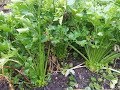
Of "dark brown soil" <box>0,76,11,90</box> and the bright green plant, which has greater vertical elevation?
the bright green plant

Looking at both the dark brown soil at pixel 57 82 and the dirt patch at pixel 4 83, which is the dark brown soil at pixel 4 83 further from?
the dark brown soil at pixel 57 82

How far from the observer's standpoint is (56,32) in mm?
2516

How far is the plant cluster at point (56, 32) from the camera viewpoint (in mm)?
2441

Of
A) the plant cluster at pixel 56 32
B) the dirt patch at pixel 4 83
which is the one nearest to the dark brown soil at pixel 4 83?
the dirt patch at pixel 4 83

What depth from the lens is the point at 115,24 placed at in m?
2.46

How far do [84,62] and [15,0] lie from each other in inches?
31.5

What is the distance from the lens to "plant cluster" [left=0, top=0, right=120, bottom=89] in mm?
2441

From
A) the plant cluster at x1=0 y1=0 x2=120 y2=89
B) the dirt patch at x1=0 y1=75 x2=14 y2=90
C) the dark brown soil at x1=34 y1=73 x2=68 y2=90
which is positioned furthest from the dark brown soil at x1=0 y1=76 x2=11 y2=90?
the dark brown soil at x1=34 y1=73 x2=68 y2=90

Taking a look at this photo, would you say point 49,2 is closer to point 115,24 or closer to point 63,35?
point 63,35

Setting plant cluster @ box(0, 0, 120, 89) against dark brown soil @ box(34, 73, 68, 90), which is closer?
plant cluster @ box(0, 0, 120, 89)

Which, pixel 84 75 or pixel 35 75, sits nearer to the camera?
pixel 35 75

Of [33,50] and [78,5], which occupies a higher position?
[78,5]

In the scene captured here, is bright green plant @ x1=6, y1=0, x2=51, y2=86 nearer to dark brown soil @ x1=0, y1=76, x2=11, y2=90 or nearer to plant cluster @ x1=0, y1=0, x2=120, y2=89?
plant cluster @ x1=0, y1=0, x2=120, y2=89

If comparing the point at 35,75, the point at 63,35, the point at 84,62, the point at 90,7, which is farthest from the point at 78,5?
the point at 35,75
